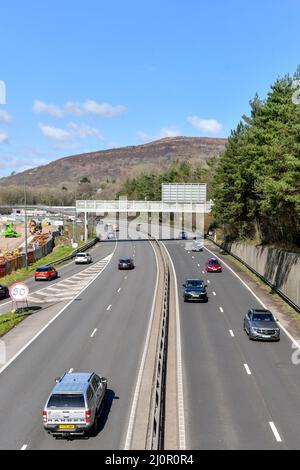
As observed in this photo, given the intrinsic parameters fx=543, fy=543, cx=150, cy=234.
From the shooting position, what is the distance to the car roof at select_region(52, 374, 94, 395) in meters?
16.6

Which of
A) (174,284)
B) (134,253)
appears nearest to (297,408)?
(174,284)

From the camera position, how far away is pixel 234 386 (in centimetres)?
2128

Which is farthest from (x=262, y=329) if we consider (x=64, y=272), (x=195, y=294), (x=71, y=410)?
(x=64, y=272)

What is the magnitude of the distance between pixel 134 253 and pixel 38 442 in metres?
63.0

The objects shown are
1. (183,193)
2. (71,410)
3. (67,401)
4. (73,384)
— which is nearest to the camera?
(71,410)

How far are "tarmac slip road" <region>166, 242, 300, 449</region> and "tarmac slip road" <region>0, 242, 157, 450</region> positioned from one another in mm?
2403

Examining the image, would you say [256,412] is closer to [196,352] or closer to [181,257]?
[196,352]

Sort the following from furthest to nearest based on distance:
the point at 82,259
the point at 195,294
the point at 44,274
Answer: the point at 82,259, the point at 44,274, the point at 195,294

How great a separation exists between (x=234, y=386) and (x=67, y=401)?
25.4ft

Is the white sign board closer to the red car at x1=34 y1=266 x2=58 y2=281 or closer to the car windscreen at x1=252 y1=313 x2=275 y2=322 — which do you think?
the red car at x1=34 y1=266 x2=58 y2=281

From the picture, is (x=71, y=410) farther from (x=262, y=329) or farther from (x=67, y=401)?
(x=262, y=329)

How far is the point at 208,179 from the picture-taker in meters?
149

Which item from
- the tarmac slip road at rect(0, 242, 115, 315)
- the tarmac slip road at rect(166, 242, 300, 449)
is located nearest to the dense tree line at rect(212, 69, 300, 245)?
the tarmac slip road at rect(166, 242, 300, 449)

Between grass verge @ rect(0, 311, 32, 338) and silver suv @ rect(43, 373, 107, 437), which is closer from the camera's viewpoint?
silver suv @ rect(43, 373, 107, 437)
